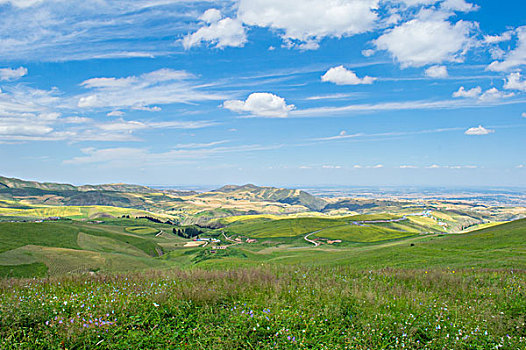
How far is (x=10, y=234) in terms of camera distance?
76.2 metres

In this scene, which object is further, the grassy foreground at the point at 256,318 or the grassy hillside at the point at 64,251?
the grassy hillside at the point at 64,251

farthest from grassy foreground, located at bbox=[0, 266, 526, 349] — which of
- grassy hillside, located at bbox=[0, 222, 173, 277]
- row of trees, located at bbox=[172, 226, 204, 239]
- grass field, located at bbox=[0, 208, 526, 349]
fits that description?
row of trees, located at bbox=[172, 226, 204, 239]

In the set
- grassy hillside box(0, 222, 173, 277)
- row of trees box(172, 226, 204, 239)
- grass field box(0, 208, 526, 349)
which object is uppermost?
grass field box(0, 208, 526, 349)

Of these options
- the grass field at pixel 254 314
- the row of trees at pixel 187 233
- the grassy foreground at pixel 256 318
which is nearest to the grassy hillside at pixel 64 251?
the grass field at pixel 254 314

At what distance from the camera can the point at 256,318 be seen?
22.1 ft

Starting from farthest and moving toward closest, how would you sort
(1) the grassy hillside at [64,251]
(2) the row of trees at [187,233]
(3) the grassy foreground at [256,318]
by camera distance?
1. (2) the row of trees at [187,233]
2. (1) the grassy hillside at [64,251]
3. (3) the grassy foreground at [256,318]

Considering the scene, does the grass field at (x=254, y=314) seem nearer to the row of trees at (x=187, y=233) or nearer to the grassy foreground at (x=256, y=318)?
the grassy foreground at (x=256, y=318)

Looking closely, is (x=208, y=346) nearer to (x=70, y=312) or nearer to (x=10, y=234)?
(x=70, y=312)

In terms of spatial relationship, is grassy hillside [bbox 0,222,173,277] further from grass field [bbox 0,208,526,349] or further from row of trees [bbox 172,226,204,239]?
row of trees [bbox 172,226,204,239]

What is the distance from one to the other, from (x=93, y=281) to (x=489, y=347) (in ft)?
34.3

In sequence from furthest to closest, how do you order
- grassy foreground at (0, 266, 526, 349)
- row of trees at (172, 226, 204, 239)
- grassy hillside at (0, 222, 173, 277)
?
row of trees at (172, 226, 204, 239), grassy hillside at (0, 222, 173, 277), grassy foreground at (0, 266, 526, 349)

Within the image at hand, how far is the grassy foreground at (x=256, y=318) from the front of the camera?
6.18 meters

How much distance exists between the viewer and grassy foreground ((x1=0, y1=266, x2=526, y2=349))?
20.3ft

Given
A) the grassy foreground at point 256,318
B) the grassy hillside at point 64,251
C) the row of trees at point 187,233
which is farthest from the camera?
the row of trees at point 187,233
